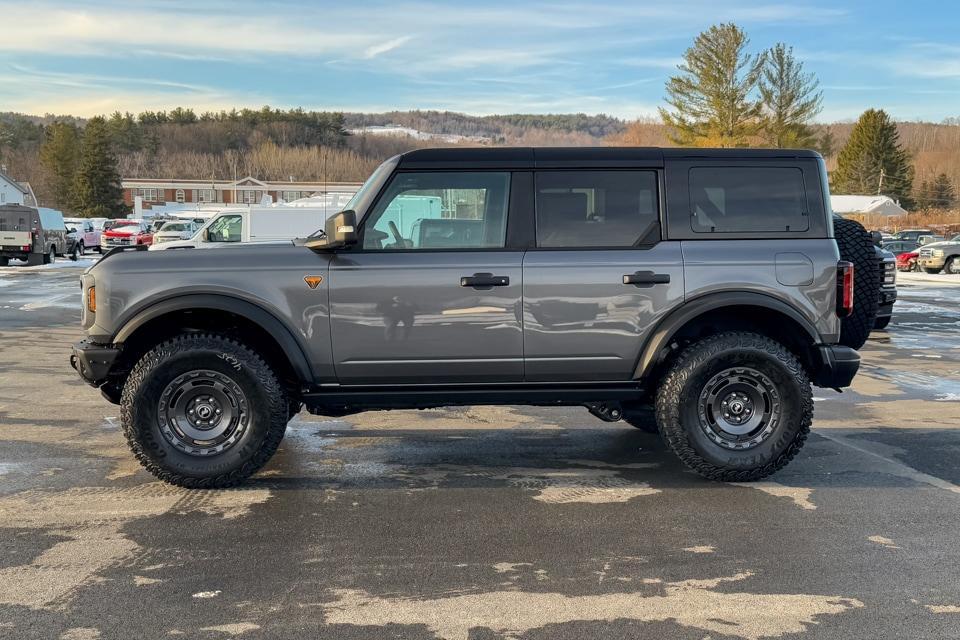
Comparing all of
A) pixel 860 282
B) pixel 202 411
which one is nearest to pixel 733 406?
pixel 860 282

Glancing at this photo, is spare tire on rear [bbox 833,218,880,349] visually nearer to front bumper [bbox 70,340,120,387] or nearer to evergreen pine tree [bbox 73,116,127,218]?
front bumper [bbox 70,340,120,387]

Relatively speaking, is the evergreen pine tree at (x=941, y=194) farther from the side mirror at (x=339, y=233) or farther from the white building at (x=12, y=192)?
the side mirror at (x=339, y=233)

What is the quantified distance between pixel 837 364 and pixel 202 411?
4050mm

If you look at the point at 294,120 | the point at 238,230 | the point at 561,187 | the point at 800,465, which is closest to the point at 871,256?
the point at 800,465

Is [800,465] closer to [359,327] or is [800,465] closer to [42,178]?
[359,327]

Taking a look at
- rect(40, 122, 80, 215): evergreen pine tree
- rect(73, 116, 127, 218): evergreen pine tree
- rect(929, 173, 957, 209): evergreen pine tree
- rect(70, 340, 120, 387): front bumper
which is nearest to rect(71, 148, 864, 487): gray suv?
rect(70, 340, 120, 387): front bumper

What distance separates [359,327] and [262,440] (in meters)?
0.92

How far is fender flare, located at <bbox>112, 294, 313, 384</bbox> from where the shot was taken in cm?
523

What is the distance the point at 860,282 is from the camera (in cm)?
603

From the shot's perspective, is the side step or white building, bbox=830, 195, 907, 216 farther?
white building, bbox=830, 195, 907, 216

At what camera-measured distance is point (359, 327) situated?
5.32 m

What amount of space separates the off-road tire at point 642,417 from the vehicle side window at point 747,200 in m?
1.36

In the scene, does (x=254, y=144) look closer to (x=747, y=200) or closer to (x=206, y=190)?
(x=206, y=190)

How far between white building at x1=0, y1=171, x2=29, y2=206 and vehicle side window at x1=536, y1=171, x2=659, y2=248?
90721 millimetres
